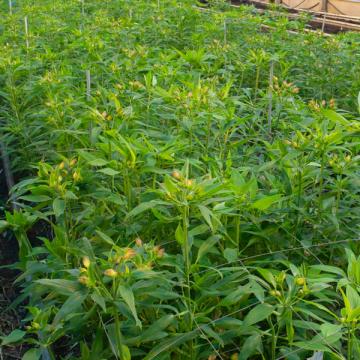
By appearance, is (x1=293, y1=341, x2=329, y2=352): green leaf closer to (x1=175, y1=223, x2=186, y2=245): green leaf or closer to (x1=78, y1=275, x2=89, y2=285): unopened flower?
(x1=175, y1=223, x2=186, y2=245): green leaf

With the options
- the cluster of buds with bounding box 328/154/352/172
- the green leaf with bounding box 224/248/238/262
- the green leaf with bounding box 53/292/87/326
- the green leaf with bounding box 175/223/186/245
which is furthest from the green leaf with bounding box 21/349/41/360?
the cluster of buds with bounding box 328/154/352/172

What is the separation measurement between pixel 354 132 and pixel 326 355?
740 millimetres

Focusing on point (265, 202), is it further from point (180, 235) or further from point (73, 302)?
point (73, 302)

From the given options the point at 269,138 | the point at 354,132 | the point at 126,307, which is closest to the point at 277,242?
the point at 354,132

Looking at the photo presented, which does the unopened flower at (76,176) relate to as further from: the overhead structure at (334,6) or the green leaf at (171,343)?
the overhead structure at (334,6)

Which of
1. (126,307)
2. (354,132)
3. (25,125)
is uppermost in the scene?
(354,132)

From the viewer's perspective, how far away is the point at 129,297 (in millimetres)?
1372

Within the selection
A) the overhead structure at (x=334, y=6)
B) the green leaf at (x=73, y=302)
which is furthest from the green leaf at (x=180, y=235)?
the overhead structure at (x=334, y=6)

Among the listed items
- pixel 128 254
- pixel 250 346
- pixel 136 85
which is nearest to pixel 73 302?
pixel 128 254

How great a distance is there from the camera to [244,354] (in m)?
1.58

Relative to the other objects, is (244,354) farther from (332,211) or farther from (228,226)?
(332,211)

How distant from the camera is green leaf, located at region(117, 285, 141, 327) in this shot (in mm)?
1342

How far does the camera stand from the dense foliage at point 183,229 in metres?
1.56

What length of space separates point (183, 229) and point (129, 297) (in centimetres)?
35
